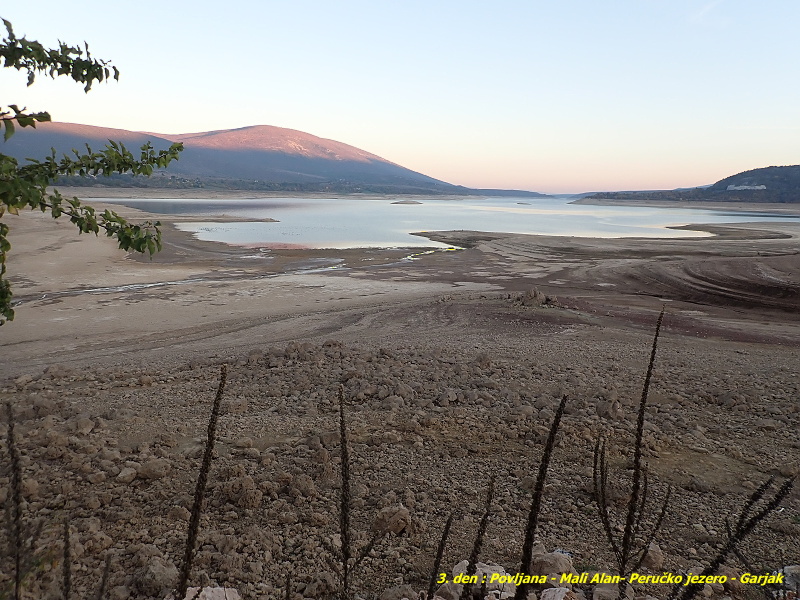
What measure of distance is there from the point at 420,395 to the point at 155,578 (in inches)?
158

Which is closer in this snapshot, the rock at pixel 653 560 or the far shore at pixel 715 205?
the rock at pixel 653 560

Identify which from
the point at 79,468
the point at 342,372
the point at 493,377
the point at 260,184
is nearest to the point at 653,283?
the point at 493,377

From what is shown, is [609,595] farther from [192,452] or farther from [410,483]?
[192,452]

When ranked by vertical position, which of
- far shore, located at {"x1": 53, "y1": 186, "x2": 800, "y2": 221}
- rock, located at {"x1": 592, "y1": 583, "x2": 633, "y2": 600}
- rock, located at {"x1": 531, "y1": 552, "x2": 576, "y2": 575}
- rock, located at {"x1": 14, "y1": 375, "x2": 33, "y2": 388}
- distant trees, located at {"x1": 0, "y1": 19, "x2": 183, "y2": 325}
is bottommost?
rock, located at {"x1": 14, "y1": 375, "x2": 33, "y2": 388}

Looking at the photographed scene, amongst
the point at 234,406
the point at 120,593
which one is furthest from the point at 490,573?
the point at 234,406

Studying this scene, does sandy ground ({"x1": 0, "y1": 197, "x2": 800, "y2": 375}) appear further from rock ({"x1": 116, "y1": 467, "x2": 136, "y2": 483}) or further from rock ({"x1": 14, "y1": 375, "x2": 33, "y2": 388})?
rock ({"x1": 116, "y1": 467, "x2": 136, "y2": 483})

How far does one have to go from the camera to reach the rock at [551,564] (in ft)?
10.9

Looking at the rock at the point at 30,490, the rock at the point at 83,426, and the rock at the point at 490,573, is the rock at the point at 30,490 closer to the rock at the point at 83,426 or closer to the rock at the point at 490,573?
the rock at the point at 83,426

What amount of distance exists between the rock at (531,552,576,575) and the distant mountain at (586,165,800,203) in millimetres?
121239

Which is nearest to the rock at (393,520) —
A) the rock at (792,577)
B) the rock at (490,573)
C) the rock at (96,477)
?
the rock at (490,573)

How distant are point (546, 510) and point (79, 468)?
3.98 meters

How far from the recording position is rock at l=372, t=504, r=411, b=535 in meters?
3.88

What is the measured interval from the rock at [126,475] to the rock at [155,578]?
50.9 inches

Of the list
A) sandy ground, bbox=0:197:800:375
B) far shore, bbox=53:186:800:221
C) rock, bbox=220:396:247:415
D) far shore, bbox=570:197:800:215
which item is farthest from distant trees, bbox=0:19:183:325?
far shore, bbox=570:197:800:215
